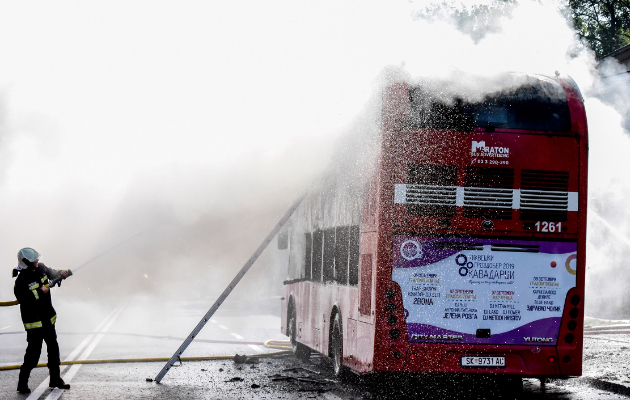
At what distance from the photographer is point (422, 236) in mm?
9344

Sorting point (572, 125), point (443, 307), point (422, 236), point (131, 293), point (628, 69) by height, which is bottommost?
point (131, 293)

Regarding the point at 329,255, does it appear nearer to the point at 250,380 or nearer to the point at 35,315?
the point at 250,380

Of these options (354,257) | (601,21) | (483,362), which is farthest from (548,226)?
(601,21)

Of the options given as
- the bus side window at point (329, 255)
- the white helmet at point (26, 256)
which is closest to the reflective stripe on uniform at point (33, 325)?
the white helmet at point (26, 256)

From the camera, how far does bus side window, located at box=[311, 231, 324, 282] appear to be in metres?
12.9

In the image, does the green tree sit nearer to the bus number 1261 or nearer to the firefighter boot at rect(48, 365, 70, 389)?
the bus number 1261

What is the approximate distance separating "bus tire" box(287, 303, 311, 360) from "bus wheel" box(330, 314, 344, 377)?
318 centimetres

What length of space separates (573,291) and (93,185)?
16.8 metres

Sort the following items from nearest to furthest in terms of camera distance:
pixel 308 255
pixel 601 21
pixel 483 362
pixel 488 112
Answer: pixel 483 362 < pixel 488 112 < pixel 308 255 < pixel 601 21

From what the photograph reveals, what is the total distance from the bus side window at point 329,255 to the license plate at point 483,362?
2869 millimetres

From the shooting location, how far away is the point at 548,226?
9.39 metres

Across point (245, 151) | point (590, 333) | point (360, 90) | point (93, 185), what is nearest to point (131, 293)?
point (93, 185)

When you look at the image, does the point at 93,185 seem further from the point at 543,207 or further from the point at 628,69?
the point at 628,69

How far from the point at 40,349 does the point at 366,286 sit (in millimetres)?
3996
